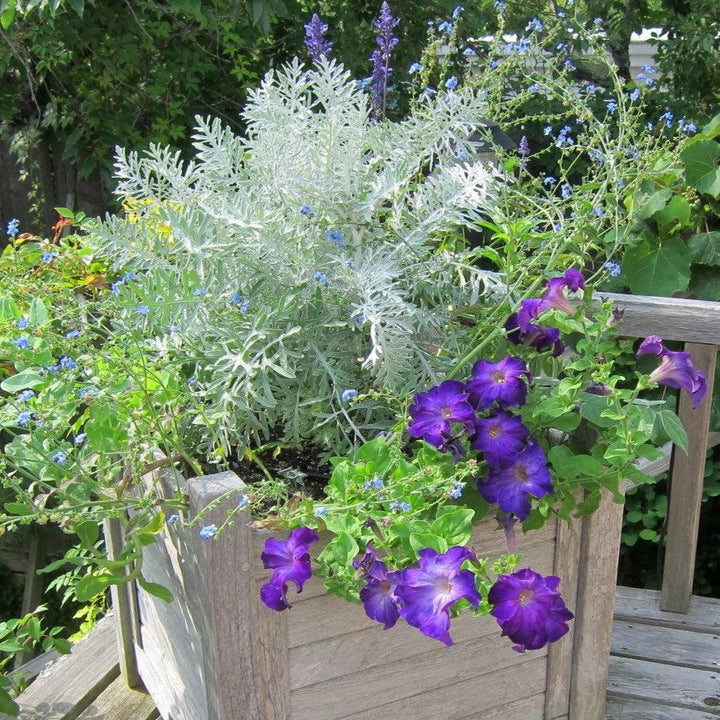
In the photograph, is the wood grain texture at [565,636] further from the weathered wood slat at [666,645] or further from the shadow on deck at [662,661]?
the weathered wood slat at [666,645]

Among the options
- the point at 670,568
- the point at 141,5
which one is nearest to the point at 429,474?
the point at 670,568

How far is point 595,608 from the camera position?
53.6 inches

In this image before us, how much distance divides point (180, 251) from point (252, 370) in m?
0.23

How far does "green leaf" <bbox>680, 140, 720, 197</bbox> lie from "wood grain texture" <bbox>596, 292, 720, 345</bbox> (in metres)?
0.50

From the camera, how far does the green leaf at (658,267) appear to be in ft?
6.77

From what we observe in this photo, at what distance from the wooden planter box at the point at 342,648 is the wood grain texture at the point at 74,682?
0.30 m

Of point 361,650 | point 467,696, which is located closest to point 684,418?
point 467,696

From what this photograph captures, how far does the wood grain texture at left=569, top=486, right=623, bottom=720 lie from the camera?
1328 millimetres

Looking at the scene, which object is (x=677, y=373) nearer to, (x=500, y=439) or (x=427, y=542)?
(x=500, y=439)

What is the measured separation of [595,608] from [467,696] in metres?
0.24

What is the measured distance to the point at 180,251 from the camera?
1.27 metres

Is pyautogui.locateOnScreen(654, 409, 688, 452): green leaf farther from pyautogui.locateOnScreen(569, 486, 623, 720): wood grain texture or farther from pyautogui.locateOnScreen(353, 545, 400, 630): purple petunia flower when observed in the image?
pyautogui.locateOnScreen(353, 545, 400, 630): purple petunia flower

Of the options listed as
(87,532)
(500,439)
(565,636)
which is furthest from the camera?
(565,636)

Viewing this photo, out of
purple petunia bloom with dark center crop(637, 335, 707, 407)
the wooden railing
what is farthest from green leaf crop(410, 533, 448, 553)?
the wooden railing
